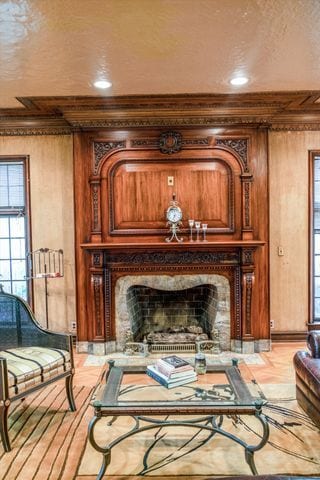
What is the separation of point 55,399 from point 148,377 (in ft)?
3.80

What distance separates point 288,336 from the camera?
16.0ft

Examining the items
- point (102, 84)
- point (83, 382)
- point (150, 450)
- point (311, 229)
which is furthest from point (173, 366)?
point (311, 229)

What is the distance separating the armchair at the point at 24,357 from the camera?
2660 millimetres

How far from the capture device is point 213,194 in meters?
4.56

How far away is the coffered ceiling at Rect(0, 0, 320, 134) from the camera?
2.40 metres

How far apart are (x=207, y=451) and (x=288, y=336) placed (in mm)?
2648

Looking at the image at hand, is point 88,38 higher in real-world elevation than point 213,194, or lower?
higher

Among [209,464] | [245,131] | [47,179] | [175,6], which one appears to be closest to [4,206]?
[47,179]

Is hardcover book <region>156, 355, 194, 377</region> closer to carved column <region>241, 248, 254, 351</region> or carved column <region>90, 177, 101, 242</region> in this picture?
carved column <region>241, 248, 254, 351</region>

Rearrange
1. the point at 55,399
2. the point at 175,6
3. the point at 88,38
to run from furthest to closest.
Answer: the point at 55,399 < the point at 88,38 < the point at 175,6

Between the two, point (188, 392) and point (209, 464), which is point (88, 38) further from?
point (209, 464)

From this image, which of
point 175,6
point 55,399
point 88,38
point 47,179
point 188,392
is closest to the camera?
point 175,6

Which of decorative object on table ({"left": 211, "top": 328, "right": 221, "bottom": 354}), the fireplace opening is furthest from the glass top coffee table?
the fireplace opening

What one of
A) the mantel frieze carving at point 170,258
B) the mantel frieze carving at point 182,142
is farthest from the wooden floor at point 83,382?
the mantel frieze carving at point 182,142
